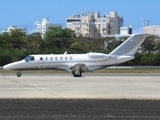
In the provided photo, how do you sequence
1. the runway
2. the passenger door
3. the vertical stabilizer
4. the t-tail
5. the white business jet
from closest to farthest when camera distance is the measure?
the runway, the white business jet, the passenger door, the t-tail, the vertical stabilizer

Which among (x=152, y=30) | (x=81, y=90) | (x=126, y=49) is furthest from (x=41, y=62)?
(x=152, y=30)

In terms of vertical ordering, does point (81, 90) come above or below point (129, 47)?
below

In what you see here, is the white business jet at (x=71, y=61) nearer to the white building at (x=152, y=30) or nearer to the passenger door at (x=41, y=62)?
the passenger door at (x=41, y=62)

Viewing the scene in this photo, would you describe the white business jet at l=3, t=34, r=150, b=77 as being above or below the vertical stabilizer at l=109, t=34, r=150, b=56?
below

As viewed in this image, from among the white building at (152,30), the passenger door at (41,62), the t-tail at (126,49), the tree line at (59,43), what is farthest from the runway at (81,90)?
the white building at (152,30)

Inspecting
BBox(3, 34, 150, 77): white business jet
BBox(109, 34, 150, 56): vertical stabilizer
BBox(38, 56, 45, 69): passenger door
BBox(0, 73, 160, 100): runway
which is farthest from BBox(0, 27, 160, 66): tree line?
BBox(0, 73, 160, 100): runway

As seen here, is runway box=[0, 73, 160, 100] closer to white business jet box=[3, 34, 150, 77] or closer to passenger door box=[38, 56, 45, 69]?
white business jet box=[3, 34, 150, 77]

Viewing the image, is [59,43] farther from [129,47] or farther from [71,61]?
[71,61]
